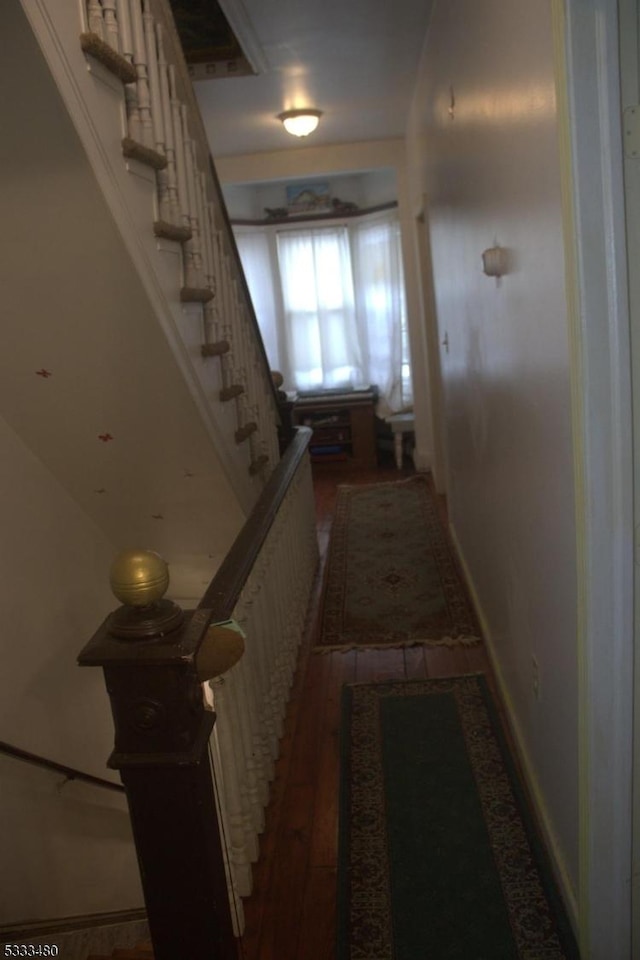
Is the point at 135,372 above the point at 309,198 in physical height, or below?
below

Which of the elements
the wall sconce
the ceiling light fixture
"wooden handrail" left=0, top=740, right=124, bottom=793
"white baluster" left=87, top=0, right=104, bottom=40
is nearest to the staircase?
"white baluster" left=87, top=0, right=104, bottom=40

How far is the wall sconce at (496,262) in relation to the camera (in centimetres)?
204

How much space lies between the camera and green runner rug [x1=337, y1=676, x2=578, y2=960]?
1.87m

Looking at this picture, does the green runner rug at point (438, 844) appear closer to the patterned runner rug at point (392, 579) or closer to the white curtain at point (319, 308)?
the patterned runner rug at point (392, 579)

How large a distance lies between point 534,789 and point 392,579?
7.02 feet

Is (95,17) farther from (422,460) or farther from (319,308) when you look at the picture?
(319,308)

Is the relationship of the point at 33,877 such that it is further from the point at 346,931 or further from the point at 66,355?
the point at 66,355

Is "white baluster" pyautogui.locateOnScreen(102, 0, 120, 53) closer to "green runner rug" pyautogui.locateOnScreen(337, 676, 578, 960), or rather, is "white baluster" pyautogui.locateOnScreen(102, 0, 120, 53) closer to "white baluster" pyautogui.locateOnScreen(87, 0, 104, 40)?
"white baluster" pyautogui.locateOnScreen(87, 0, 104, 40)

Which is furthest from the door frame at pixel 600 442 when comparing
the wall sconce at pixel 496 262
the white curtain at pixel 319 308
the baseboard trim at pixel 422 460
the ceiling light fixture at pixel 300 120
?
the white curtain at pixel 319 308

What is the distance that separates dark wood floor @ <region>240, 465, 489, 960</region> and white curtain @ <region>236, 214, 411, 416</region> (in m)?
4.13

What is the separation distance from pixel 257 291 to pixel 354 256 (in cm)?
99

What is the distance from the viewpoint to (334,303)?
298 inches

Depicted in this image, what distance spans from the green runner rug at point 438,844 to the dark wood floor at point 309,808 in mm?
55

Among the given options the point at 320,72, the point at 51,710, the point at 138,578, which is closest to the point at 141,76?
the point at 138,578
